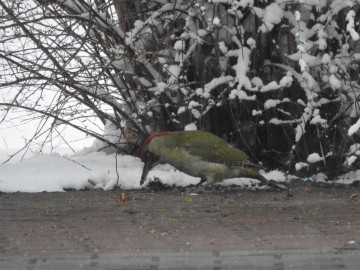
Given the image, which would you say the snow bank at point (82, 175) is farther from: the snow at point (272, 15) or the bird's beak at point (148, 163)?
the snow at point (272, 15)

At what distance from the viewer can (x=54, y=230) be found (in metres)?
6.96

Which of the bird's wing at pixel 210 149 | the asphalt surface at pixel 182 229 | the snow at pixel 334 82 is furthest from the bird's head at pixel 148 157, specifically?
the snow at pixel 334 82

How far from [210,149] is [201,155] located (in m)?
0.13

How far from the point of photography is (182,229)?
695 cm

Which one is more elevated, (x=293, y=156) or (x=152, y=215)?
(x=293, y=156)

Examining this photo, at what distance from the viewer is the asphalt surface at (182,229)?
5617 millimetres

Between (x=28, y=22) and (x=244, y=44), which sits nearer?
(x=28, y=22)

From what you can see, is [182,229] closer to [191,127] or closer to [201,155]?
[201,155]

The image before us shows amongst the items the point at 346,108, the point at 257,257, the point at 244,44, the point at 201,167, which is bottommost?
the point at 257,257

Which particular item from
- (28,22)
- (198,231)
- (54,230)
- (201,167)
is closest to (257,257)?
(198,231)

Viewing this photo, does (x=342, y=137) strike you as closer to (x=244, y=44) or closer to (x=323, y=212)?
(x=244, y=44)

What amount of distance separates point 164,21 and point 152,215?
298cm

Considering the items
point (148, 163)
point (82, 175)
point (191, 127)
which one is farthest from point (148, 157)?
point (82, 175)

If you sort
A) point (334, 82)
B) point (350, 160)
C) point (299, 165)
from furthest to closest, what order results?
point (299, 165) < point (350, 160) < point (334, 82)
